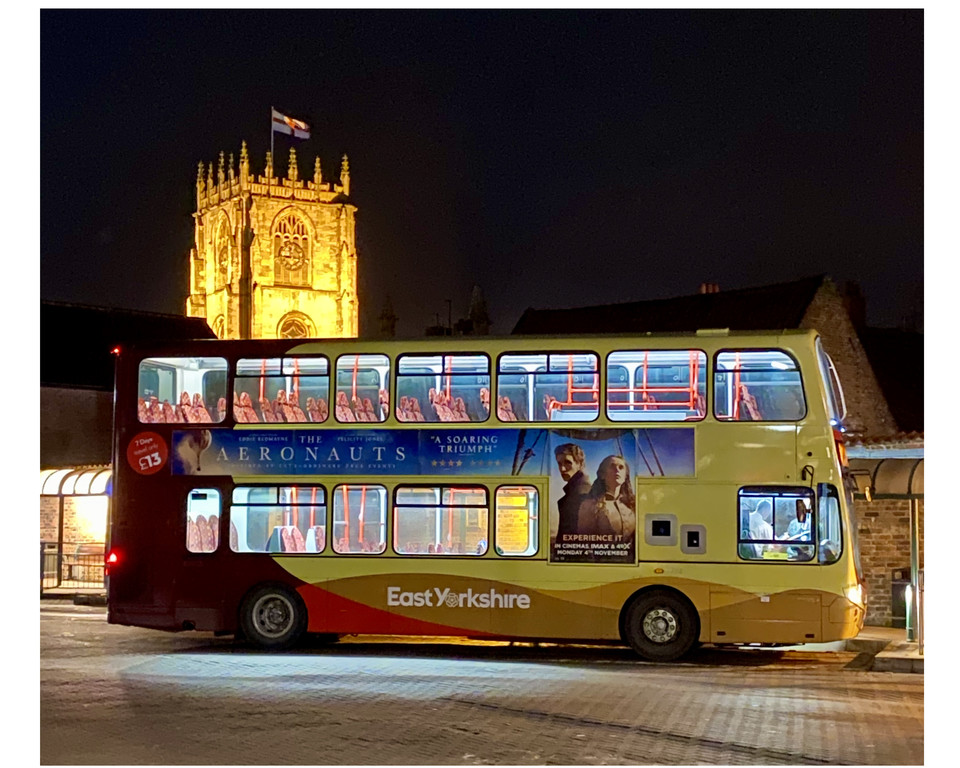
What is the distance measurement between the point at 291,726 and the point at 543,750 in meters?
2.41

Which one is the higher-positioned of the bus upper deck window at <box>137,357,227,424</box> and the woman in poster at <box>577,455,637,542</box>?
the bus upper deck window at <box>137,357,227,424</box>

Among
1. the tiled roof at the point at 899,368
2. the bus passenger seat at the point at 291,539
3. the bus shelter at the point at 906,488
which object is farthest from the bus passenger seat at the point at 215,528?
the tiled roof at the point at 899,368

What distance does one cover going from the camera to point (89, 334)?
207ft

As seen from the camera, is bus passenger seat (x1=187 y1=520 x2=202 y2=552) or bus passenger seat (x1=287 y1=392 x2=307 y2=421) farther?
bus passenger seat (x1=187 y1=520 x2=202 y2=552)

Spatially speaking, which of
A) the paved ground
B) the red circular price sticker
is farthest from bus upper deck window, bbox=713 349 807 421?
the red circular price sticker

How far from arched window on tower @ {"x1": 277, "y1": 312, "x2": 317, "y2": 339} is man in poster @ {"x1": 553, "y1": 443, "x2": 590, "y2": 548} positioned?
91.0 m

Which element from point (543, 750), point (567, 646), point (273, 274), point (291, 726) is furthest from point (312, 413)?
point (273, 274)

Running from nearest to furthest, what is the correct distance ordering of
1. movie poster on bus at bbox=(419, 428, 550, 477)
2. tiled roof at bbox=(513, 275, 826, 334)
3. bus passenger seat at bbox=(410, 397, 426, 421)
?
movie poster on bus at bbox=(419, 428, 550, 477), bus passenger seat at bbox=(410, 397, 426, 421), tiled roof at bbox=(513, 275, 826, 334)

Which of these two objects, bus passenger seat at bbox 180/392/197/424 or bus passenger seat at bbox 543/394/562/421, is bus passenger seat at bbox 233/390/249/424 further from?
bus passenger seat at bbox 543/394/562/421

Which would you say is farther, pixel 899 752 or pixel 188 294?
pixel 188 294

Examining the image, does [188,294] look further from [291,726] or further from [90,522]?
[291,726]

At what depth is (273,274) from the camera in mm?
108875

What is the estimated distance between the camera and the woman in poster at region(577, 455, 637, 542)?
57.0ft

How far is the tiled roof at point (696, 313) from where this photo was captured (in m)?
34.6
